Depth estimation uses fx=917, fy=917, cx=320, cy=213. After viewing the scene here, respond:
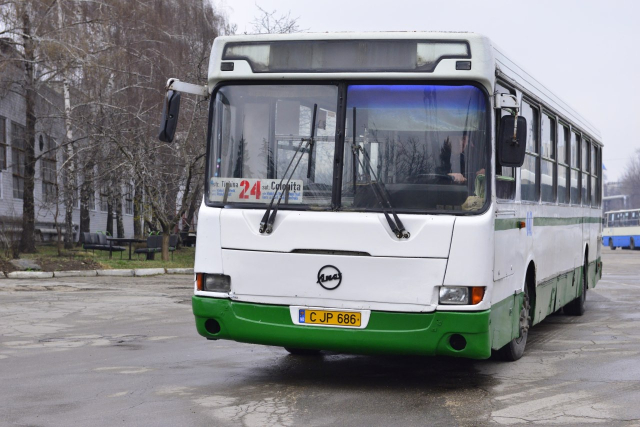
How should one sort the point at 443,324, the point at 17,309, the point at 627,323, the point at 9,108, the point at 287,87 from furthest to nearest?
1. the point at 9,108
2. the point at 17,309
3. the point at 627,323
4. the point at 287,87
5. the point at 443,324

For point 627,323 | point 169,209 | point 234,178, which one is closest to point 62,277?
point 169,209

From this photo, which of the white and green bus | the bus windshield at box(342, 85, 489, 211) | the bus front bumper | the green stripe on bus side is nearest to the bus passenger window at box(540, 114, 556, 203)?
the green stripe on bus side

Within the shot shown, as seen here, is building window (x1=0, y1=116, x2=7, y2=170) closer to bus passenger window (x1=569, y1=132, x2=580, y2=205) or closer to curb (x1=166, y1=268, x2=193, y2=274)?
curb (x1=166, y1=268, x2=193, y2=274)

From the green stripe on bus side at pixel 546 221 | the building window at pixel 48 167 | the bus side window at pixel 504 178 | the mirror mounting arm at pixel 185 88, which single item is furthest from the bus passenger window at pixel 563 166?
the building window at pixel 48 167

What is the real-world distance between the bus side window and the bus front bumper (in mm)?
1178

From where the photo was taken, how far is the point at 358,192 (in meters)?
7.54

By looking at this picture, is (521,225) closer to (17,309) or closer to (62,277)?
(17,309)

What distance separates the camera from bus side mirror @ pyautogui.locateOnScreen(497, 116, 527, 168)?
25.0ft

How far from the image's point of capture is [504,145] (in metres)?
7.65

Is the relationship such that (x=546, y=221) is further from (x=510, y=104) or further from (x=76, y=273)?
(x=76, y=273)

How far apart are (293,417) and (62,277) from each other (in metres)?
16.8

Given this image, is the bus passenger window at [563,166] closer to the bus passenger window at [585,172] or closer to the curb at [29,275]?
the bus passenger window at [585,172]

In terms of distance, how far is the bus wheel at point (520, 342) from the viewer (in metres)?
9.10

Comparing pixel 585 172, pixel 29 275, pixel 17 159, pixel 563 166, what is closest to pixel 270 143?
pixel 563 166
